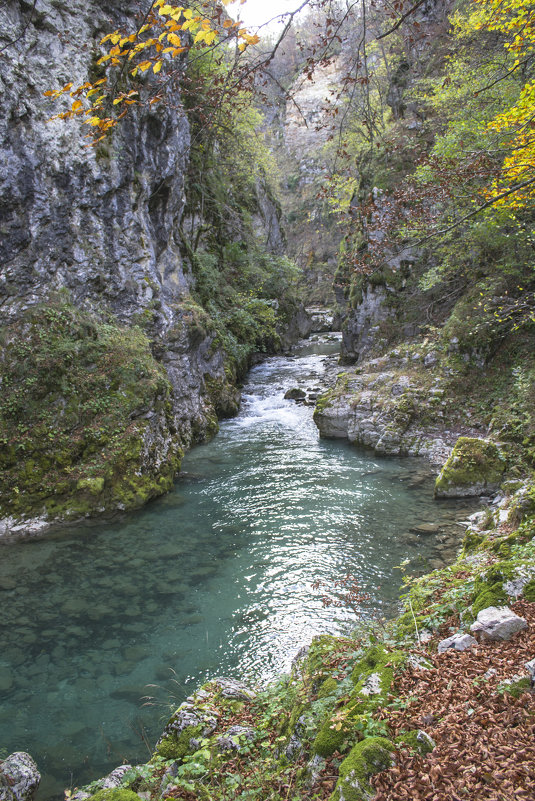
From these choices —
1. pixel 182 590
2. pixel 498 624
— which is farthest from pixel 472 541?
pixel 182 590

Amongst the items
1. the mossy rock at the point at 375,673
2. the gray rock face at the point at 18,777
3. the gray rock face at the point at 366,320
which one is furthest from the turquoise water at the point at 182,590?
the gray rock face at the point at 366,320

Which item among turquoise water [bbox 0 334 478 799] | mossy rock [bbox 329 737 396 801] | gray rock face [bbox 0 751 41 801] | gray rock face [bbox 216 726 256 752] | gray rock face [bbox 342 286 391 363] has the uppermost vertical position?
gray rock face [bbox 342 286 391 363]

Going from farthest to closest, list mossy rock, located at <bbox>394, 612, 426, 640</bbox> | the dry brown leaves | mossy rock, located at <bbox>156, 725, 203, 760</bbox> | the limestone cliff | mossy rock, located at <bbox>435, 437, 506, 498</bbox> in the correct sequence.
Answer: the limestone cliff
mossy rock, located at <bbox>435, 437, 506, 498</bbox>
mossy rock, located at <bbox>394, 612, 426, 640</bbox>
mossy rock, located at <bbox>156, 725, 203, 760</bbox>
the dry brown leaves

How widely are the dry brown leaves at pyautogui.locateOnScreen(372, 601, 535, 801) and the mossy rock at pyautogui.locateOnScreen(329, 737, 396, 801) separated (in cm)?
5

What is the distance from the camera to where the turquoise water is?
459 cm

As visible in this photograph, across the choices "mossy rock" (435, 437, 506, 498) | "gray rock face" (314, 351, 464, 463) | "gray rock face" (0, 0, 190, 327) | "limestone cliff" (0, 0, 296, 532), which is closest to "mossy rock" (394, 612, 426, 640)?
"mossy rock" (435, 437, 506, 498)

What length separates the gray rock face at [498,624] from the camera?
3158 millimetres

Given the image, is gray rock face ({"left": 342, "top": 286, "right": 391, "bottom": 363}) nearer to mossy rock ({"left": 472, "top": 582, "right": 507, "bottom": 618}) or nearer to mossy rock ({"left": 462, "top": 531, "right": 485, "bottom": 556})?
mossy rock ({"left": 462, "top": 531, "right": 485, "bottom": 556})

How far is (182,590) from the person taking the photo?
262 inches

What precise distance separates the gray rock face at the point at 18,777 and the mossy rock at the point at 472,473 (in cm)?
769

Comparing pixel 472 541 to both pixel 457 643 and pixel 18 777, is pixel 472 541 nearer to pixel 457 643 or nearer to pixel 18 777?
pixel 457 643

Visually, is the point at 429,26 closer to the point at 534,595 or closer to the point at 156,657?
the point at 534,595

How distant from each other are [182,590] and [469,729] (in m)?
4.98

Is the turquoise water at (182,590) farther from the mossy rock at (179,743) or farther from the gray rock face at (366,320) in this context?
the gray rock face at (366,320)
